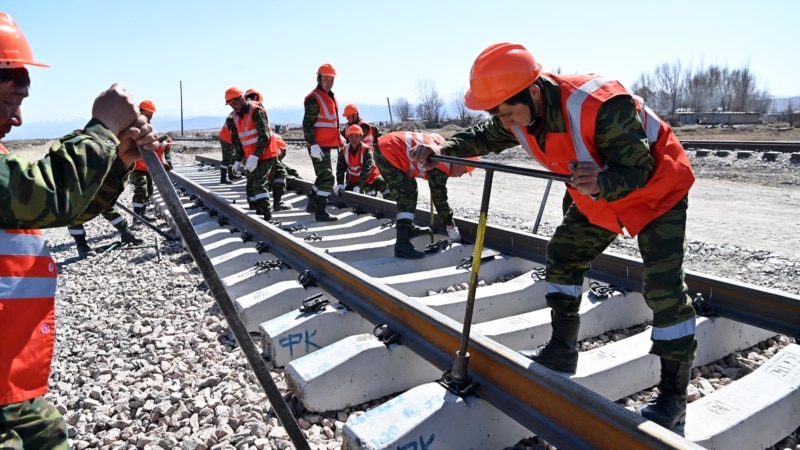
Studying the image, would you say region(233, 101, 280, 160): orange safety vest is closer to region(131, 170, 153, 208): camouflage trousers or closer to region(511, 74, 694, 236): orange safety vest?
region(131, 170, 153, 208): camouflage trousers

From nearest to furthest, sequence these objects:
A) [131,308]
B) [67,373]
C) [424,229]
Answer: [67,373], [131,308], [424,229]

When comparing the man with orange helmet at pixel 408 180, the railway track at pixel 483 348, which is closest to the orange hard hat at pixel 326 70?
the man with orange helmet at pixel 408 180

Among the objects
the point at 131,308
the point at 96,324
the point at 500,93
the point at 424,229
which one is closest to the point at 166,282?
the point at 131,308

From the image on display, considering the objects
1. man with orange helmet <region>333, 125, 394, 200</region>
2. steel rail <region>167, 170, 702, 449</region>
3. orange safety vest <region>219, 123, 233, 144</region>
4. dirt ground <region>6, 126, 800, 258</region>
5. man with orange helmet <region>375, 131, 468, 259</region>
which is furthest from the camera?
orange safety vest <region>219, 123, 233, 144</region>

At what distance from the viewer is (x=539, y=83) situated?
8.98 feet

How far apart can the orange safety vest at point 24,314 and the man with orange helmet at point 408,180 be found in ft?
12.0

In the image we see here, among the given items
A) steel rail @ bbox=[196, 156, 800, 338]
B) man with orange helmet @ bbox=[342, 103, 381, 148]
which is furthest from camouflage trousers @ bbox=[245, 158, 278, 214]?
steel rail @ bbox=[196, 156, 800, 338]

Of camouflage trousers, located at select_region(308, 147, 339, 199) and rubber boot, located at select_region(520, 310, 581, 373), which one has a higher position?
camouflage trousers, located at select_region(308, 147, 339, 199)

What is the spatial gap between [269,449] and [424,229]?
3.64 meters

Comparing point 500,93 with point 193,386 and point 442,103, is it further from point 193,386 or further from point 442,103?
point 442,103

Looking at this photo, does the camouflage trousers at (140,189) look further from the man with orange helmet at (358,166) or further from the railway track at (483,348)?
the railway track at (483,348)

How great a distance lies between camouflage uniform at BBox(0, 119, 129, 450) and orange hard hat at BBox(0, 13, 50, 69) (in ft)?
0.88

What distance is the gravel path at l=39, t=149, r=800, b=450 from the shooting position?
2.74 meters

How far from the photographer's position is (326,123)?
855cm
